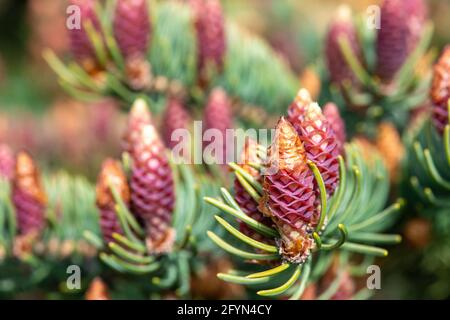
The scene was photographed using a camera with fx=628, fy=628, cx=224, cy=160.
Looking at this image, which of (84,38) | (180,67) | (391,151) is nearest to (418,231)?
(391,151)

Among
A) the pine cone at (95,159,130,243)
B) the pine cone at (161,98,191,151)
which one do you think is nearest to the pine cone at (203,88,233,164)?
the pine cone at (161,98,191,151)

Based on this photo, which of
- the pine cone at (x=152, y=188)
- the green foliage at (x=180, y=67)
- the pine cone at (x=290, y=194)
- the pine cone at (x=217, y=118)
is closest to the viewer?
the pine cone at (x=290, y=194)

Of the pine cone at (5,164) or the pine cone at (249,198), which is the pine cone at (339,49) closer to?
the pine cone at (249,198)

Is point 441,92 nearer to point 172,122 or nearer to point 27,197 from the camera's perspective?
point 172,122

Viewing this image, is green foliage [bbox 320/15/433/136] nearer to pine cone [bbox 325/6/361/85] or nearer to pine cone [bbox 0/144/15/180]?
pine cone [bbox 325/6/361/85]

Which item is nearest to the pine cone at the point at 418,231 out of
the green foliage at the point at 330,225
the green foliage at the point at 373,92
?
the green foliage at the point at 330,225
